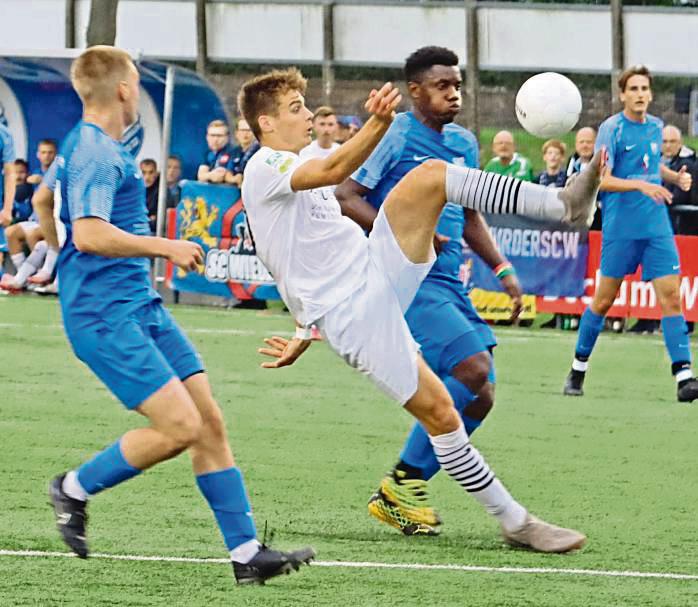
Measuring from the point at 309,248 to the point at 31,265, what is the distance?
14.4 meters

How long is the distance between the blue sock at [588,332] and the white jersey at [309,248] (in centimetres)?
634

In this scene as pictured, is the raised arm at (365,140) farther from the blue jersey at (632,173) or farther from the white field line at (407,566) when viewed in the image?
the blue jersey at (632,173)

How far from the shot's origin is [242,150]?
20.0m

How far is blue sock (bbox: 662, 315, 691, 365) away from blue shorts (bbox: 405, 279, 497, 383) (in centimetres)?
496

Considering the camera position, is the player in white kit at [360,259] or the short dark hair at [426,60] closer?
the player in white kit at [360,259]

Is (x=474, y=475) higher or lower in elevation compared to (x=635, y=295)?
higher

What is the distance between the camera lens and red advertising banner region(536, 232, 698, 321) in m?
18.0

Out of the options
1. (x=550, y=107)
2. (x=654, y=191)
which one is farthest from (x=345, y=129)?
(x=550, y=107)

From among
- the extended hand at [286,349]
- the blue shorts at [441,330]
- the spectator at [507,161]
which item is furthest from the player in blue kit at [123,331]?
the spectator at [507,161]

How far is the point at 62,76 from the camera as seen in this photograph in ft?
75.9

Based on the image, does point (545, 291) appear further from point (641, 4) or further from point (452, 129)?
point (641, 4)

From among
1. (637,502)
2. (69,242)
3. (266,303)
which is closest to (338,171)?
(69,242)

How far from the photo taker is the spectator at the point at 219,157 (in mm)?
20094

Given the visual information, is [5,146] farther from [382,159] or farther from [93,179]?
[93,179]
